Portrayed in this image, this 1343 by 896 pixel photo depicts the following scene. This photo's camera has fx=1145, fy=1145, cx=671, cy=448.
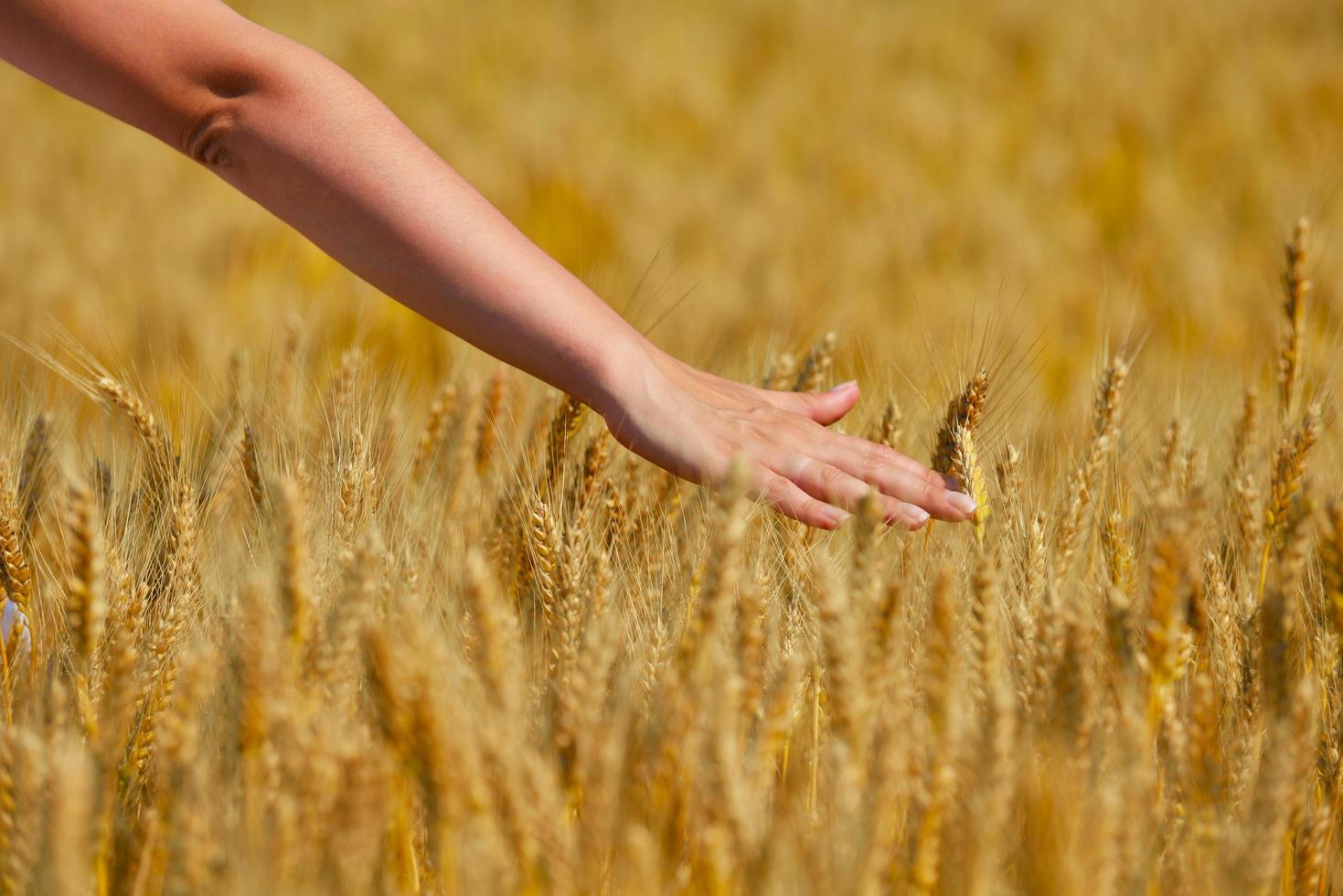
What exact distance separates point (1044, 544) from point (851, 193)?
292 centimetres

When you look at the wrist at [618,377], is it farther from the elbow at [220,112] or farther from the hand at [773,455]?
the elbow at [220,112]

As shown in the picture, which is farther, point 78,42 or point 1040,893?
point 78,42

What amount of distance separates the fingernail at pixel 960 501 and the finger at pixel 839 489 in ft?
0.08

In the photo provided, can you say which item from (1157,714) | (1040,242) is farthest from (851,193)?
(1157,714)

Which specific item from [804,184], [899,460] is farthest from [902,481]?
[804,184]

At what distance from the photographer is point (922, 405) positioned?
4.22 ft

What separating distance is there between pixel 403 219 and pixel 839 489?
427mm

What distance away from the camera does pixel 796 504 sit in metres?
0.97

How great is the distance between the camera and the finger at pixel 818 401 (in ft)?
3.64

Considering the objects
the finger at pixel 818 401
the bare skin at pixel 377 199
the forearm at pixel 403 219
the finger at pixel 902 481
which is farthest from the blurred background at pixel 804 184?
the forearm at pixel 403 219

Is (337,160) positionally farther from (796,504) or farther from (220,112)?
(796,504)

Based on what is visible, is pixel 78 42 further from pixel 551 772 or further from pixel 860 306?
pixel 860 306

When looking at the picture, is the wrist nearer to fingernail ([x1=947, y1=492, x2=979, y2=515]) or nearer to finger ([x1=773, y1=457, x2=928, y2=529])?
finger ([x1=773, y1=457, x2=928, y2=529])

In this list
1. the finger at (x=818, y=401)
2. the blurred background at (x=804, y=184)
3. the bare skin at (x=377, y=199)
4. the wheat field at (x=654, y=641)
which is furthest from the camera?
the blurred background at (x=804, y=184)
